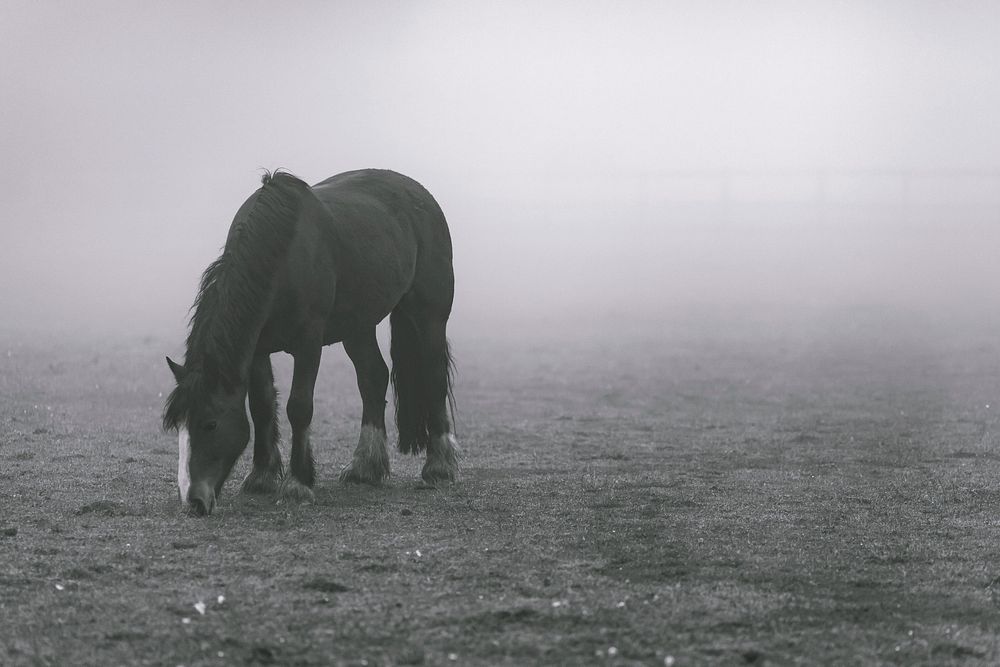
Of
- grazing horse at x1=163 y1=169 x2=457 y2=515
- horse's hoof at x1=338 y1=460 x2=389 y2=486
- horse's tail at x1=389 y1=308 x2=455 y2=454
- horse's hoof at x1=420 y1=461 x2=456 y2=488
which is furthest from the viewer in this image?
horse's tail at x1=389 y1=308 x2=455 y2=454

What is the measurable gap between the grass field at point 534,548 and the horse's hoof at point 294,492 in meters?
0.12

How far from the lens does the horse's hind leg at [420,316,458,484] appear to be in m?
8.35


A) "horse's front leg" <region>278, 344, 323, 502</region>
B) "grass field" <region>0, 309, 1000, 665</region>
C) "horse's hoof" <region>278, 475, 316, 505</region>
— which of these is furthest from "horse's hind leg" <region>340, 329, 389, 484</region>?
"horse's hoof" <region>278, 475, 316, 505</region>

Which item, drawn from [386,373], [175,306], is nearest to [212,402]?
[386,373]

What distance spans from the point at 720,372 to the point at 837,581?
48.1 feet

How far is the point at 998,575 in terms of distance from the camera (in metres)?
5.26

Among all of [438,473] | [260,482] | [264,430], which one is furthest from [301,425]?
[438,473]

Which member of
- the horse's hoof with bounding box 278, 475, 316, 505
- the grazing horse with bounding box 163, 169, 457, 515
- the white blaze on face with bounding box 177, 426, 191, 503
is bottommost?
the horse's hoof with bounding box 278, 475, 316, 505

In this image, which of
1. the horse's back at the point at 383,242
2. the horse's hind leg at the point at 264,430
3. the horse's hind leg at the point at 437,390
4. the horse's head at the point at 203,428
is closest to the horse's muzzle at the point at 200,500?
the horse's head at the point at 203,428

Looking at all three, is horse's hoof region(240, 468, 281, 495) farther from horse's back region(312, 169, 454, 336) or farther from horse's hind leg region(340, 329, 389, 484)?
horse's back region(312, 169, 454, 336)

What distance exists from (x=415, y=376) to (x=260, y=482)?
1574mm

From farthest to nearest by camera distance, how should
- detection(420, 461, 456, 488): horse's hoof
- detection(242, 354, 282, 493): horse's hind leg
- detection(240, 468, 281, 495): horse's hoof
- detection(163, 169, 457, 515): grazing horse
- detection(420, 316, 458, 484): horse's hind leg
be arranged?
detection(420, 316, 458, 484): horse's hind leg → detection(420, 461, 456, 488): horse's hoof → detection(240, 468, 281, 495): horse's hoof → detection(242, 354, 282, 493): horse's hind leg → detection(163, 169, 457, 515): grazing horse

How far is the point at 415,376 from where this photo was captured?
866cm

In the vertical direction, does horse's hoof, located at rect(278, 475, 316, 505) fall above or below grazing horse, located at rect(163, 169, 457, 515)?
below
